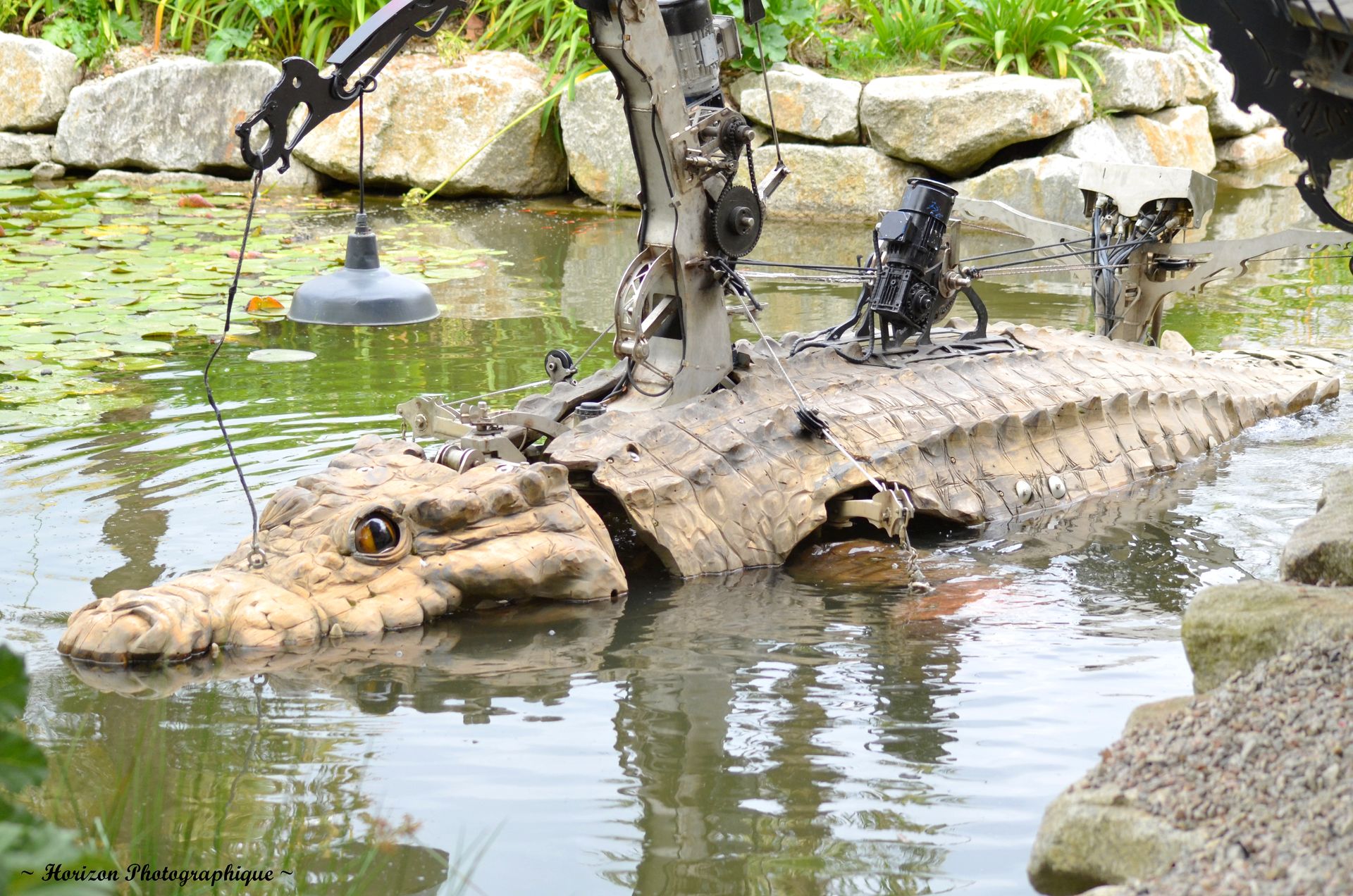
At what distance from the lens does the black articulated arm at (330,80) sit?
4.58 m

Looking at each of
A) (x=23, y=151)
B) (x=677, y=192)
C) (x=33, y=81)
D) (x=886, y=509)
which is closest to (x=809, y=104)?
(x=677, y=192)

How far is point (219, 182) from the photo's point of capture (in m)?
14.6

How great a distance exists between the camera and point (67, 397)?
7.75 metres

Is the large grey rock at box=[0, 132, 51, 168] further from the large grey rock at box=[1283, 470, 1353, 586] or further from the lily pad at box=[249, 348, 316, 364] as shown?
the large grey rock at box=[1283, 470, 1353, 586]

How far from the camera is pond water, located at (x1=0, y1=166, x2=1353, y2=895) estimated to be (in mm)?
3584

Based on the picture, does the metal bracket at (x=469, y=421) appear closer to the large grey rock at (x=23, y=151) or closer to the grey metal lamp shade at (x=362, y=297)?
the grey metal lamp shade at (x=362, y=297)

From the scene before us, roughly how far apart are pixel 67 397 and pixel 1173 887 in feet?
22.1

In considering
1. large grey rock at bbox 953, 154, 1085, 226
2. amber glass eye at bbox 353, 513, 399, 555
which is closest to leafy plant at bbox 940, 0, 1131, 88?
large grey rock at bbox 953, 154, 1085, 226

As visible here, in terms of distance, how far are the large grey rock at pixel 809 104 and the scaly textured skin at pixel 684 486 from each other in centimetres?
637

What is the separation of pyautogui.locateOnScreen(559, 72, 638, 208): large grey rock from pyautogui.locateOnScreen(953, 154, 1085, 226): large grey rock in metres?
3.28

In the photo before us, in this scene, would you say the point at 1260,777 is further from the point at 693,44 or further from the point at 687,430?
the point at 693,44

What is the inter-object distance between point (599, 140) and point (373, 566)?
9.55 m

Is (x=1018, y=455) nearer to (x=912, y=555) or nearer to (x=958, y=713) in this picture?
(x=912, y=555)

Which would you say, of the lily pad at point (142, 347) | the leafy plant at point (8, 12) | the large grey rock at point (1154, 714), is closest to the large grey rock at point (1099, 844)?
the large grey rock at point (1154, 714)
